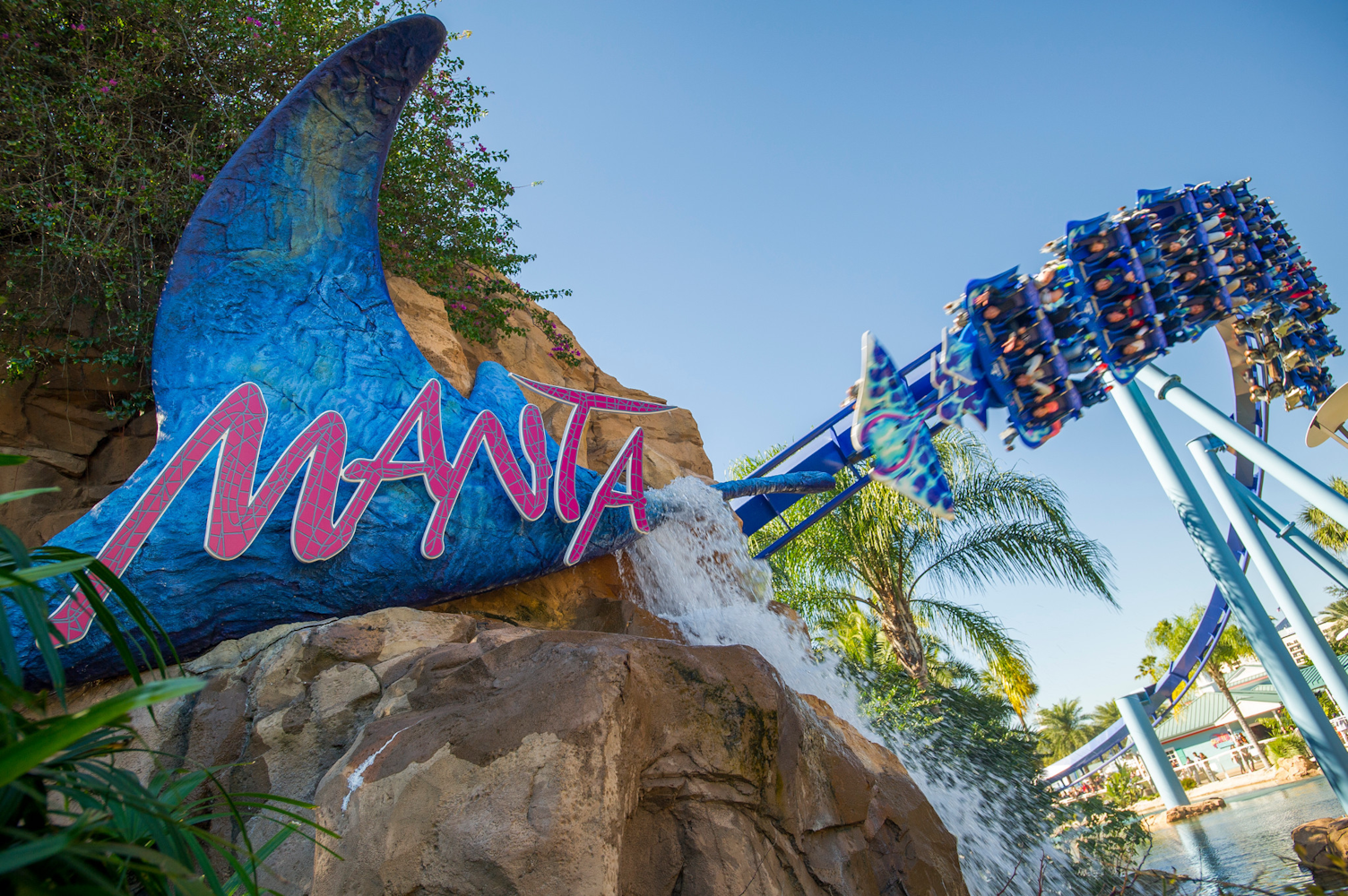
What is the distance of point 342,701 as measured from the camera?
402 cm

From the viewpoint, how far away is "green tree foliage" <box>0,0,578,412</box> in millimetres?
7047

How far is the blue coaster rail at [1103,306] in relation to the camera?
299 inches

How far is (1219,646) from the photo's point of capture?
2762 cm

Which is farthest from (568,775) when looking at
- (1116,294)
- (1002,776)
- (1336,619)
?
(1336,619)

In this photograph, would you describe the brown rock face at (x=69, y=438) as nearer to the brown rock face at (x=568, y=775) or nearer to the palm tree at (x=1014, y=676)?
the brown rock face at (x=568, y=775)

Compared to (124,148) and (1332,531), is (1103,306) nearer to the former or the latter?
(124,148)

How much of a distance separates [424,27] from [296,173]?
186 cm

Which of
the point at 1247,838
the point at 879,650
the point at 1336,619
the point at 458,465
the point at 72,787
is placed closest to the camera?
the point at 72,787

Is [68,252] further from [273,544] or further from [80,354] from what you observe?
[273,544]

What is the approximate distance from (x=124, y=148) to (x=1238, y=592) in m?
12.9

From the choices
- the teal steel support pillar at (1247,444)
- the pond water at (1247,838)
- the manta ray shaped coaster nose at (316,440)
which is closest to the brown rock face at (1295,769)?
the pond water at (1247,838)

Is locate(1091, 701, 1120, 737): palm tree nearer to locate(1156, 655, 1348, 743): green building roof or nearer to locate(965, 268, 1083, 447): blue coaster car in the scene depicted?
locate(1156, 655, 1348, 743): green building roof

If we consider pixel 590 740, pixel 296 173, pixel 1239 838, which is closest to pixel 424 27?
pixel 296 173

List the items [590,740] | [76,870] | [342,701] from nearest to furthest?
1. [76,870]
2. [590,740]
3. [342,701]
